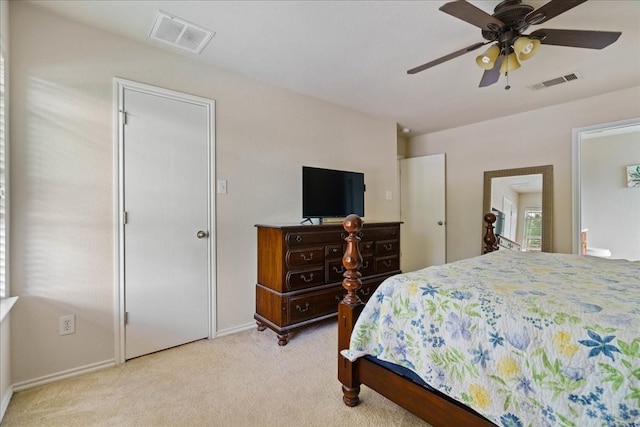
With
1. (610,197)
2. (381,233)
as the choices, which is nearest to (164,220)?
(381,233)

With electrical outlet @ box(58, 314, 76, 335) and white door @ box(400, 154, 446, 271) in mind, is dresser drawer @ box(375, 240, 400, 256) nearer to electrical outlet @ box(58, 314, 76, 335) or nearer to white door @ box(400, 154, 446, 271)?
white door @ box(400, 154, 446, 271)

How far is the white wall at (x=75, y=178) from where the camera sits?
5.89ft

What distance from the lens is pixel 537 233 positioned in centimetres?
362

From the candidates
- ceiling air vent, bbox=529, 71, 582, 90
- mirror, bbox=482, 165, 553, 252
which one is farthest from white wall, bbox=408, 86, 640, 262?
ceiling air vent, bbox=529, 71, 582, 90

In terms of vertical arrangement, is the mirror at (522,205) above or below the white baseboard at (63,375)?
above

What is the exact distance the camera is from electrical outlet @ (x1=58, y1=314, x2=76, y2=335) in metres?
1.90

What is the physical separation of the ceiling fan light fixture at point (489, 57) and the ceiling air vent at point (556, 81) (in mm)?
1523

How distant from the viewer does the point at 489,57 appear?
1.83 m

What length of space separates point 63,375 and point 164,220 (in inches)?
46.4

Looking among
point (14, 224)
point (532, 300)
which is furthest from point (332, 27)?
point (14, 224)

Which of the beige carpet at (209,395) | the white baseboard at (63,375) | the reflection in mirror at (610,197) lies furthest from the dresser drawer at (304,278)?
the reflection in mirror at (610,197)

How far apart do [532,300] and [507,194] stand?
3313 mm

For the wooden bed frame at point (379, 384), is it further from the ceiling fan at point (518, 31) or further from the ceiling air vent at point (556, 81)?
the ceiling air vent at point (556, 81)

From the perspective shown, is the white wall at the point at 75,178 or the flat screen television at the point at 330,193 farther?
the flat screen television at the point at 330,193
